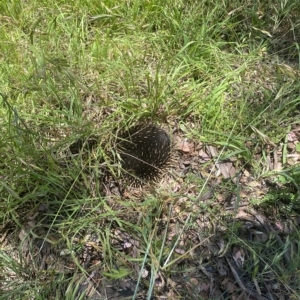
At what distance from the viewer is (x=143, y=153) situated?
5.46 feet

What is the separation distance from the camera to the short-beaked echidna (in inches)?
65.7

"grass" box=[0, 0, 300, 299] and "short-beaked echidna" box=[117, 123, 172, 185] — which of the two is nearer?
"grass" box=[0, 0, 300, 299]

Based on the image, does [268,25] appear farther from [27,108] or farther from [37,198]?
[37,198]

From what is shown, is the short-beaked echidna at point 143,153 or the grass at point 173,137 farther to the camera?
the short-beaked echidna at point 143,153

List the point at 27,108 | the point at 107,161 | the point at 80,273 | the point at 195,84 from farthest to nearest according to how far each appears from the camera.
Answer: the point at 195,84 < the point at 27,108 < the point at 107,161 < the point at 80,273

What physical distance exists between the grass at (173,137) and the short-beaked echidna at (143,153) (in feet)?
0.18

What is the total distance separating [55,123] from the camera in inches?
66.7

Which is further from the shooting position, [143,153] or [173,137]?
[173,137]

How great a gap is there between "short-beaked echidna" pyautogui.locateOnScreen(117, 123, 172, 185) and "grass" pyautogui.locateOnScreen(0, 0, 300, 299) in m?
0.05

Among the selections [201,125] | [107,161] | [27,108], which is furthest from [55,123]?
[201,125]

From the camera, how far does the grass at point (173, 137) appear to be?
1.51m

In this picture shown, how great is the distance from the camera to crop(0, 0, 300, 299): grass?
1514 millimetres

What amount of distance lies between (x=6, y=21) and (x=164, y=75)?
93cm

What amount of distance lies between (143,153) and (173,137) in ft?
0.76
